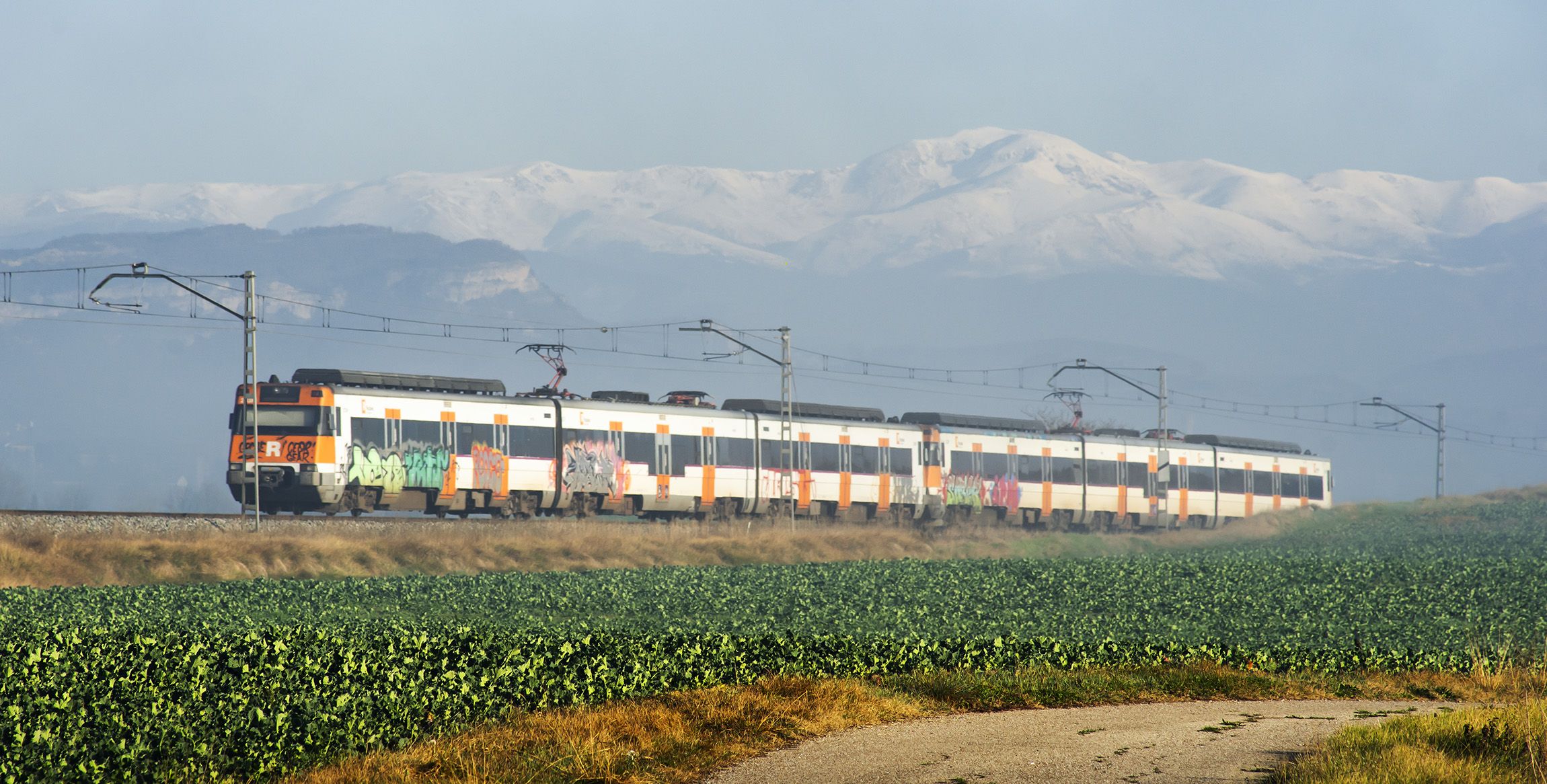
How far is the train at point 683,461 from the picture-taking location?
40469 mm

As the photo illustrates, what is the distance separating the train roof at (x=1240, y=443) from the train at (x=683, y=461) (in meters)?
0.75

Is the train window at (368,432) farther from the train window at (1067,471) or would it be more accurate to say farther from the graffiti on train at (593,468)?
the train window at (1067,471)

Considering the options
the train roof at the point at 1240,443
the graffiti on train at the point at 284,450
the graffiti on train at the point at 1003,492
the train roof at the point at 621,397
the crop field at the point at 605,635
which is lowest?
the crop field at the point at 605,635

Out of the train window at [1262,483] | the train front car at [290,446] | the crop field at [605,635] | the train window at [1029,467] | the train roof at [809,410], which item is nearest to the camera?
the crop field at [605,635]

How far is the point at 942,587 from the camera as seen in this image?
3512 cm

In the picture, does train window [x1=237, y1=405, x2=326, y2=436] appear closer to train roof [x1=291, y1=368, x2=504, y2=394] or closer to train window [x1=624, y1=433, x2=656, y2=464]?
train roof [x1=291, y1=368, x2=504, y2=394]

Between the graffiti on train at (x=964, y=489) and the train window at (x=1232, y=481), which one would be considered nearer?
the graffiti on train at (x=964, y=489)

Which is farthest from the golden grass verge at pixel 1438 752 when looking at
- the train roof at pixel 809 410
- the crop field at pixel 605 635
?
the train roof at pixel 809 410

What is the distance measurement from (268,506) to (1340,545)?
145 feet

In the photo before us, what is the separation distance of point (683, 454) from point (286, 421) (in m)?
13.8

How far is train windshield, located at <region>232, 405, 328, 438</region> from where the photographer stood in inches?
1569

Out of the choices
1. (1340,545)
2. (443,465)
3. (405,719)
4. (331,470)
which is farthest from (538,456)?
(1340,545)

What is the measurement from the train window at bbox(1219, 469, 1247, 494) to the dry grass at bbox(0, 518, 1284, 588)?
19157mm

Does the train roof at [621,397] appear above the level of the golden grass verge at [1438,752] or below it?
above
